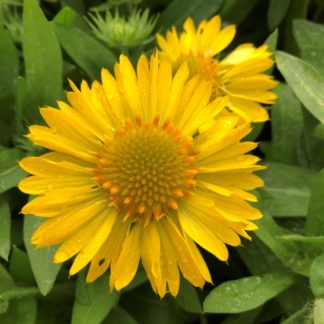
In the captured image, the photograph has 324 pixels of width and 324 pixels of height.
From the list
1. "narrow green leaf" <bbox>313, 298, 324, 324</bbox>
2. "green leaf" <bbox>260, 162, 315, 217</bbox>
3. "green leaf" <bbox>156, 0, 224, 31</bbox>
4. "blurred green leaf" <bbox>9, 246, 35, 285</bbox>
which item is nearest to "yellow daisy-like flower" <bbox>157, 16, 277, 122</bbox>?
"green leaf" <bbox>260, 162, 315, 217</bbox>

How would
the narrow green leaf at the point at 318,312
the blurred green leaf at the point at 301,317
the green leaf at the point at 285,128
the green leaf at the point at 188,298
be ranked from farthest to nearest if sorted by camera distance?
the green leaf at the point at 285,128 → the green leaf at the point at 188,298 → the blurred green leaf at the point at 301,317 → the narrow green leaf at the point at 318,312

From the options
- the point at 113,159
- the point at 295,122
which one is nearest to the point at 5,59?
the point at 113,159

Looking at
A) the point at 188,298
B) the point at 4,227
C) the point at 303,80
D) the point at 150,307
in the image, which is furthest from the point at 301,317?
the point at 4,227

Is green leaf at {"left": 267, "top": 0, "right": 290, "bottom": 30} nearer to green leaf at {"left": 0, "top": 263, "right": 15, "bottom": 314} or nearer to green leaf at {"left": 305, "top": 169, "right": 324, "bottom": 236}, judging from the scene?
green leaf at {"left": 305, "top": 169, "right": 324, "bottom": 236}

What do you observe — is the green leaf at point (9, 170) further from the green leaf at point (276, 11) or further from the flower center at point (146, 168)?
the green leaf at point (276, 11)

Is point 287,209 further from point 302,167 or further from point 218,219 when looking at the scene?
point 218,219

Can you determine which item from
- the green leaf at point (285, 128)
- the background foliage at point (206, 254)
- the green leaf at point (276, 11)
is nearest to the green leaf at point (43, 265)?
the background foliage at point (206, 254)
